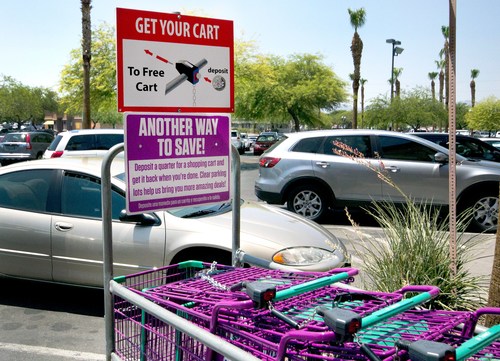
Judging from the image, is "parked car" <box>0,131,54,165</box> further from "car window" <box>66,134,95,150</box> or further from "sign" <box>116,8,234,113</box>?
"sign" <box>116,8,234,113</box>

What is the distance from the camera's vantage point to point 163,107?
9.38 ft

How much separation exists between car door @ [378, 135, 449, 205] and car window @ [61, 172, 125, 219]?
221 inches

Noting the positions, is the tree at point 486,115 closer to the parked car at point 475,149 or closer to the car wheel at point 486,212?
the parked car at point 475,149

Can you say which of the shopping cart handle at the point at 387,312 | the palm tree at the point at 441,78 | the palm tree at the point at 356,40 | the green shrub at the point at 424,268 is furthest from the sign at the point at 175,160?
the palm tree at the point at 441,78

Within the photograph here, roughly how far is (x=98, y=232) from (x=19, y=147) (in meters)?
20.3

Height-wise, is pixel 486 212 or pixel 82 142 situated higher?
pixel 82 142

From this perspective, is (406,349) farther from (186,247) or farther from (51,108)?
(51,108)

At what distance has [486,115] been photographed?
44.1m

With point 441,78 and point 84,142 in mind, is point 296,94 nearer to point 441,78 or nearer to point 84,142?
point 84,142

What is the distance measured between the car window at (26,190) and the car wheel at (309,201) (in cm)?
534

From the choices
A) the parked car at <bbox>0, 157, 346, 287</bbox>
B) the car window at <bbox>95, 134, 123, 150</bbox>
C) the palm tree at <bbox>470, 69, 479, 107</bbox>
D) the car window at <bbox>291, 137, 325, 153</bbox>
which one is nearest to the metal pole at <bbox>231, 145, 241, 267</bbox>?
the parked car at <bbox>0, 157, 346, 287</bbox>

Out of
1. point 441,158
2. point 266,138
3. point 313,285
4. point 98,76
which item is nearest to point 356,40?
point 266,138

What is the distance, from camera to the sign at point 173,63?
8.95 feet

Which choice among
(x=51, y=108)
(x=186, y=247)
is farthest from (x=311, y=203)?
(x=51, y=108)
